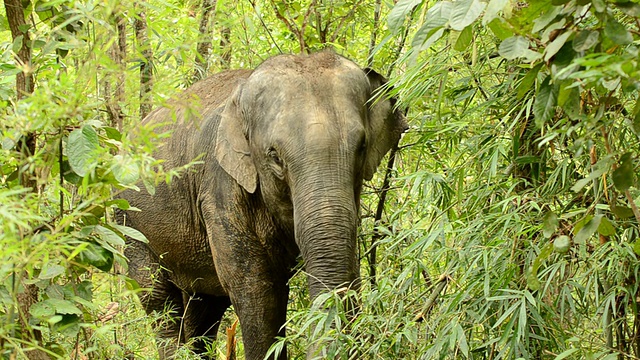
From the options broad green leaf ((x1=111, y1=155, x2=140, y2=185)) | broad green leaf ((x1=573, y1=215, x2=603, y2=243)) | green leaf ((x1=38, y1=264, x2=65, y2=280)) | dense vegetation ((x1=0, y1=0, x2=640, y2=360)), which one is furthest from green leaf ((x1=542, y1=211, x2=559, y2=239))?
green leaf ((x1=38, y1=264, x2=65, y2=280))

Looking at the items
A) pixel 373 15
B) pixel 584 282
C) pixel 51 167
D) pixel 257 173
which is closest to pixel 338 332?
pixel 584 282

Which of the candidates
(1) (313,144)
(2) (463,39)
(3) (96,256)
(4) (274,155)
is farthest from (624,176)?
(4) (274,155)

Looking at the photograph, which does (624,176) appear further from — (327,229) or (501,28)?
(327,229)

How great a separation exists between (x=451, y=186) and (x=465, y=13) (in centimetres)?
211

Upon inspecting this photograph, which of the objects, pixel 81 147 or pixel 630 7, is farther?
pixel 81 147

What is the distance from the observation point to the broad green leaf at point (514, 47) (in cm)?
251

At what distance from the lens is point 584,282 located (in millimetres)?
3748

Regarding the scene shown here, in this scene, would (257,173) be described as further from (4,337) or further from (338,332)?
(4,337)

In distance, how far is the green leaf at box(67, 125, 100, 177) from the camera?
2.99 m

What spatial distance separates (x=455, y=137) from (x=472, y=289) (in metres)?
0.89

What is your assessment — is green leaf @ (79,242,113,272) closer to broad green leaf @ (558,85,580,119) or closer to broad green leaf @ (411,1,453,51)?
broad green leaf @ (411,1,453,51)

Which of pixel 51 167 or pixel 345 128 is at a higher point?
pixel 345 128

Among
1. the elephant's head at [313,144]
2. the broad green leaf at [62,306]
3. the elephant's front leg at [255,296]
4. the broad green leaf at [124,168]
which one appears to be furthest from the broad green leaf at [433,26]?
the elephant's front leg at [255,296]

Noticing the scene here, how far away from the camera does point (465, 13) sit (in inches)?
96.4
